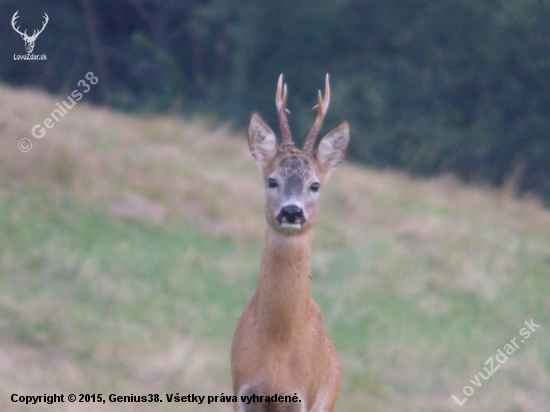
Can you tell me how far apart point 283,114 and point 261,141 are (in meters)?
0.47

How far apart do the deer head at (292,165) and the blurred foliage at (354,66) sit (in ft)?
65.1

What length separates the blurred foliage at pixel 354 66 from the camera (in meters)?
25.8

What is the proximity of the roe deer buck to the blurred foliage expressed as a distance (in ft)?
65.5

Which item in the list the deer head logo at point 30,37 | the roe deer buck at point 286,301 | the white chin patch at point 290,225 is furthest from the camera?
the deer head logo at point 30,37

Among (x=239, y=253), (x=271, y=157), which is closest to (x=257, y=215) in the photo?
(x=239, y=253)

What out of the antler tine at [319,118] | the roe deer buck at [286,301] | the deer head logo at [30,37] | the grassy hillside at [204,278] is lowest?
the roe deer buck at [286,301]

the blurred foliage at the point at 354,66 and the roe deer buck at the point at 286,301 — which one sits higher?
the blurred foliage at the point at 354,66

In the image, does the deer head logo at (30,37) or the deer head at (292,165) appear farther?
the deer head logo at (30,37)

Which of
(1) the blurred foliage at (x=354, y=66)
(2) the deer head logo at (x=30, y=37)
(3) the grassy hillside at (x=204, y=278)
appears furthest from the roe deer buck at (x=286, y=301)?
(1) the blurred foliage at (x=354, y=66)

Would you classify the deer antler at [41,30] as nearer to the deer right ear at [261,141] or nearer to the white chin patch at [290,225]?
the deer right ear at [261,141]

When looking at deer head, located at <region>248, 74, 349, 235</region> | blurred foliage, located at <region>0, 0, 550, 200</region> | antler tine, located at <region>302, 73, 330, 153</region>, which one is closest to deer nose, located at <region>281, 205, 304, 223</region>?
deer head, located at <region>248, 74, 349, 235</region>

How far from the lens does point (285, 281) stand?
16.2ft

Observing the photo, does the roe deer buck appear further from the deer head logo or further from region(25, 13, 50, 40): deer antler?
region(25, 13, 50, 40): deer antler

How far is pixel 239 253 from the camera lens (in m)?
13.1
